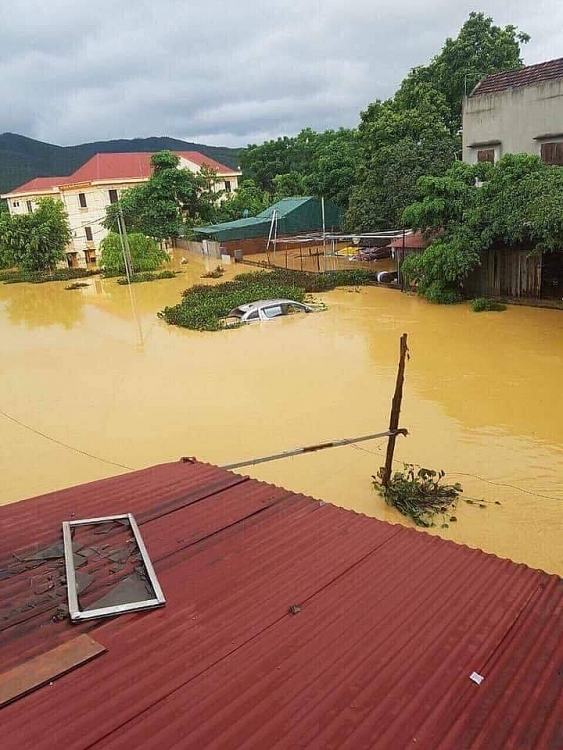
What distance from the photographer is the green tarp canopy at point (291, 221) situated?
118 ft

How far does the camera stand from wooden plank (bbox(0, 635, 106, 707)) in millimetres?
2729

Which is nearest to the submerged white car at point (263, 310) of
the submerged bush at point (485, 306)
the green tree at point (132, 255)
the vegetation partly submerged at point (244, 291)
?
the vegetation partly submerged at point (244, 291)

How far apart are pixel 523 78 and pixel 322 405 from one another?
16.7 m

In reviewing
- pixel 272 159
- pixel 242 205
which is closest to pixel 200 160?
pixel 272 159

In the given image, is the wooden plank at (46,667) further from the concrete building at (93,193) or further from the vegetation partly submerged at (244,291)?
the concrete building at (93,193)

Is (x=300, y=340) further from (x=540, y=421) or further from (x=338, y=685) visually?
(x=338, y=685)

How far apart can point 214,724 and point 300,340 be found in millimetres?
13842

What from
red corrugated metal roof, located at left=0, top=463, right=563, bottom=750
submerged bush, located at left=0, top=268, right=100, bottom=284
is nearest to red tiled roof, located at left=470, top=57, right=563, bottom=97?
red corrugated metal roof, located at left=0, top=463, right=563, bottom=750

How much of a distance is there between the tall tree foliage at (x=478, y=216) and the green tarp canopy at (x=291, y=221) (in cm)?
1738

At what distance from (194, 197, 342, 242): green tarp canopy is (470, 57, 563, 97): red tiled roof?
1489cm

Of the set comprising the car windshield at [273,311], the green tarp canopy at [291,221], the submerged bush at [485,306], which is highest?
the green tarp canopy at [291,221]

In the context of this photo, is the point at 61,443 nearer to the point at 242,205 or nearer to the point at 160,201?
the point at 160,201

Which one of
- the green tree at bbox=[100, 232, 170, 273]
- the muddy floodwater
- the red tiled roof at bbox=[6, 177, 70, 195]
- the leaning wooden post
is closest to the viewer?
the leaning wooden post

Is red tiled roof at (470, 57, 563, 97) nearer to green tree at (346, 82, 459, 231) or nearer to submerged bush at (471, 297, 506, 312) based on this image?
green tree at (346, 82, 459, 231)
